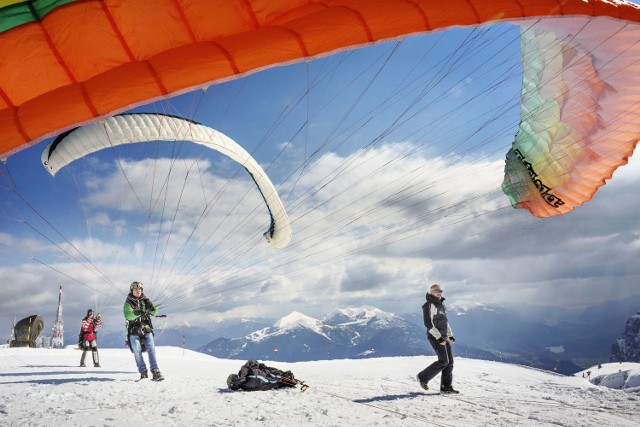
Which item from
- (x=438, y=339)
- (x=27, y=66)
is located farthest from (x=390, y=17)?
(x=438, y=339)

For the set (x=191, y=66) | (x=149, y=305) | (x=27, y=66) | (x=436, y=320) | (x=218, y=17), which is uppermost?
(x=218, y=17)

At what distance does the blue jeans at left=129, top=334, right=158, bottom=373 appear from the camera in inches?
A: 276

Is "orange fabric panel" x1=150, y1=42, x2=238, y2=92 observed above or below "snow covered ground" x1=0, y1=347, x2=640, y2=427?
above

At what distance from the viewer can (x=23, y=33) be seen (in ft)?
10.3

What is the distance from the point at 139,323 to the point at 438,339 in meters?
5.83

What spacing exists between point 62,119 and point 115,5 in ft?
3.89

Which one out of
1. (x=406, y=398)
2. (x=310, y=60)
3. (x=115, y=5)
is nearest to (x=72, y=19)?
(x=115, y=5)

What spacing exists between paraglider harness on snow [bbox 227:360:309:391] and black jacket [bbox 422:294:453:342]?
2432 millimetres

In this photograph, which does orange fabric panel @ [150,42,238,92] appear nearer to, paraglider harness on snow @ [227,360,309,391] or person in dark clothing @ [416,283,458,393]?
paraglider harness on snow @ [227,360,309,391]

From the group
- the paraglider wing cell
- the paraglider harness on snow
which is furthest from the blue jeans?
the paraglider wing cell

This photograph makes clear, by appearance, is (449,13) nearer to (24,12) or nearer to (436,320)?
(24,12)

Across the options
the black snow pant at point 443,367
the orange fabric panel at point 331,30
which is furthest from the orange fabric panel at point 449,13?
the black snow pant at point 443,367

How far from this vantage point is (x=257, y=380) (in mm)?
5801

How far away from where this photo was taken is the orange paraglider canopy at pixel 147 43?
3.24 meters
